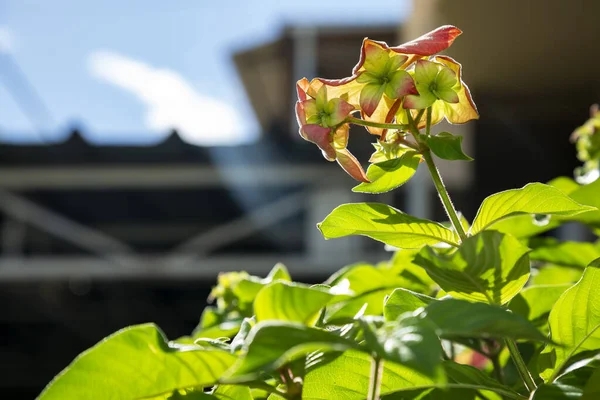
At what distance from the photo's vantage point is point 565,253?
993 millimetres

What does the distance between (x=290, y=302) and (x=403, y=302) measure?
17 cm

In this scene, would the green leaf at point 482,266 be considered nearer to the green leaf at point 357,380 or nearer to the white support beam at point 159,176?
the green leaf at point 357,380

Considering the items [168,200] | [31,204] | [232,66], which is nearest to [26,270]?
[31,204]

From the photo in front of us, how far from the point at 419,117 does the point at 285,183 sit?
5.74m

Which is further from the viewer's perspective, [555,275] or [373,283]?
[555,275]

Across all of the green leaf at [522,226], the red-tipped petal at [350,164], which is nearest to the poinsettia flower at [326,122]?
the red-tipped petal at [350,164]

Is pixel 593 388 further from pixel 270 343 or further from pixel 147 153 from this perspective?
pixel 147 153

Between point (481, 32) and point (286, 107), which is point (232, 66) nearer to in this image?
point (286, 107)

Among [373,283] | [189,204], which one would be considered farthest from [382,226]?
[189,204]

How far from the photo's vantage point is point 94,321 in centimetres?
669

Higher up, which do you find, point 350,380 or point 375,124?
point 375,124

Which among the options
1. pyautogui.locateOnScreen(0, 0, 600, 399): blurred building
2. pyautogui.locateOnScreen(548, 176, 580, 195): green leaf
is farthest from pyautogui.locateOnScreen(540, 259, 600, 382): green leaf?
pyautogui.locateOnScreen(0, 0, 600, 399): blurred building

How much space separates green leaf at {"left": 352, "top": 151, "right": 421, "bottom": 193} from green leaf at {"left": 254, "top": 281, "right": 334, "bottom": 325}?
20 cm

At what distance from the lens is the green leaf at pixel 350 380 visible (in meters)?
0.54
